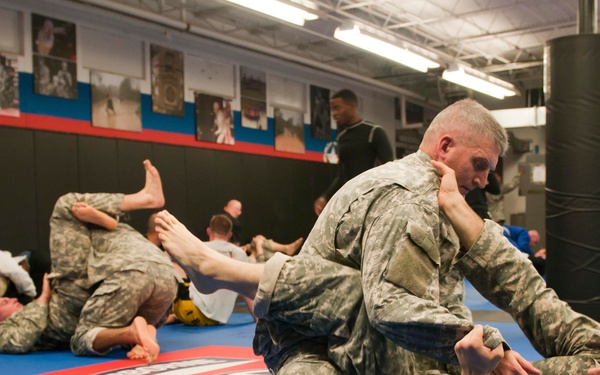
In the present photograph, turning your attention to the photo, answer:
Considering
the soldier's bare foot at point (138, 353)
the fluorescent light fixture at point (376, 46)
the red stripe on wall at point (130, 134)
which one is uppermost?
the fluorescent light fixture at point (376, 46)

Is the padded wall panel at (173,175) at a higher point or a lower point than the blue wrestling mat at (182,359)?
higher

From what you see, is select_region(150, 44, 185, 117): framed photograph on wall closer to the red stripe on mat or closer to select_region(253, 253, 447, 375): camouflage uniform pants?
the red stripe on mat

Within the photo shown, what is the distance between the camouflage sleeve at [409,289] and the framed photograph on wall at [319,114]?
11.9 metres

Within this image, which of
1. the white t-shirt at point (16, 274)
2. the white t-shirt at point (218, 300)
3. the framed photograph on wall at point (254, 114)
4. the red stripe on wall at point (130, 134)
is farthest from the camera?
the framed photograph on wall at point (254, 114)

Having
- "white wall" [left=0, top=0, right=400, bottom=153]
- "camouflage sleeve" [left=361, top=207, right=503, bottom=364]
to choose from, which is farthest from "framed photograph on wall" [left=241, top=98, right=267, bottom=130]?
"camouflage sleeve" [left=361, top=207, right=503, bottom=364]

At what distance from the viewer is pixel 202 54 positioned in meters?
11.4

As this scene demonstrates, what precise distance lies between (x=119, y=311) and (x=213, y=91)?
7.47 meters

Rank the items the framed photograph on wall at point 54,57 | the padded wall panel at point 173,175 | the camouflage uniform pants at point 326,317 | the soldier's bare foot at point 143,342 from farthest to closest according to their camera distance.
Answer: the padded wall panel at point 173,175, the framed photograph on wall at point 54,57, the soldier's bare foot at point 143,342, the camouflage uniform pants at point 326,317

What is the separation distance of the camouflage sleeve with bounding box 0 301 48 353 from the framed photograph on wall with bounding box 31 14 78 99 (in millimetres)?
4758

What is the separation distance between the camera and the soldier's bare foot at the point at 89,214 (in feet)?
15.3

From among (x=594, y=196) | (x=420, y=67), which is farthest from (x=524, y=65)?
(x=594, y=196)

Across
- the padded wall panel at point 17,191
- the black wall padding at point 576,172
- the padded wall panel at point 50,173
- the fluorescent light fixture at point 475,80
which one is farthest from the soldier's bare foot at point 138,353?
the fluorescent light fixture at point 475,80

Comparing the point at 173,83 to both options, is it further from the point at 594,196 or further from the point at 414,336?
the point at 414,336

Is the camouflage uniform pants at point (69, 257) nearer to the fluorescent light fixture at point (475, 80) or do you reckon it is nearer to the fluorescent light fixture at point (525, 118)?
the fluorescent light fixture at point (475, 80)
